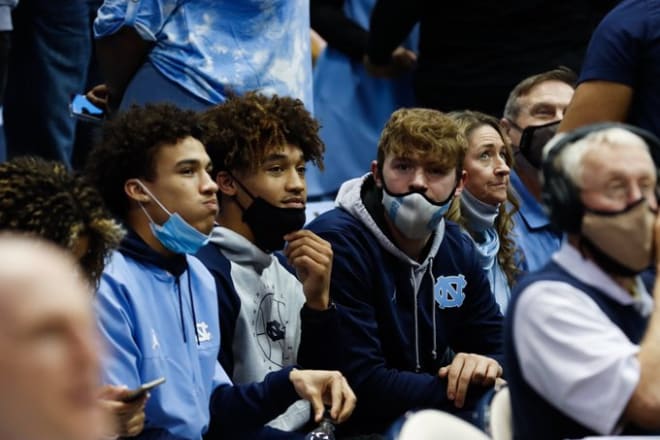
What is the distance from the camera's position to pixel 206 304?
384 centimetres

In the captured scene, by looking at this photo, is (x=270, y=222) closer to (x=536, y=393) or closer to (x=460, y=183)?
(x=460, y=183)

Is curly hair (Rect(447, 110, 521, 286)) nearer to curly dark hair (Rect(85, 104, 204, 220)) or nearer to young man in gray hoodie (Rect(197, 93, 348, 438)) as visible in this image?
young man in gray hoodie (Rect(197, 93, 348, 438))

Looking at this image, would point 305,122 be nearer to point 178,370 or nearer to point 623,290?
point 178,370

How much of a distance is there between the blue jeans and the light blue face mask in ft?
6.76

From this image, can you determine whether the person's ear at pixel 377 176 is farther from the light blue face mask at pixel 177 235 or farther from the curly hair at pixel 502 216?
the light blue face mask at pixel 177 235

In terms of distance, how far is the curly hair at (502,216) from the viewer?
498 centimetres

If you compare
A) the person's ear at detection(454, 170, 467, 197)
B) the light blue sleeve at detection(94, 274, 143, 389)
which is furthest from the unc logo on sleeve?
the light blue sleeve at detection(94, 274, 143, 389)

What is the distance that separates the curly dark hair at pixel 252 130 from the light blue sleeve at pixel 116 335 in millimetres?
822

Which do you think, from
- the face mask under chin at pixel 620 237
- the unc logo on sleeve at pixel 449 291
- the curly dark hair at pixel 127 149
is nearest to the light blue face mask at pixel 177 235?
the curly dark hair at pixel 127 149

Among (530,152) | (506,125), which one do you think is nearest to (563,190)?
(530,152)

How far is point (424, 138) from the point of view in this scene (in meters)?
4.42

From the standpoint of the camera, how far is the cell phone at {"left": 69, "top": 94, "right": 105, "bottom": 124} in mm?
5000

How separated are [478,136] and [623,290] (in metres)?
2.35

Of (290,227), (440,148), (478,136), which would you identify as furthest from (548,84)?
(290,227)
